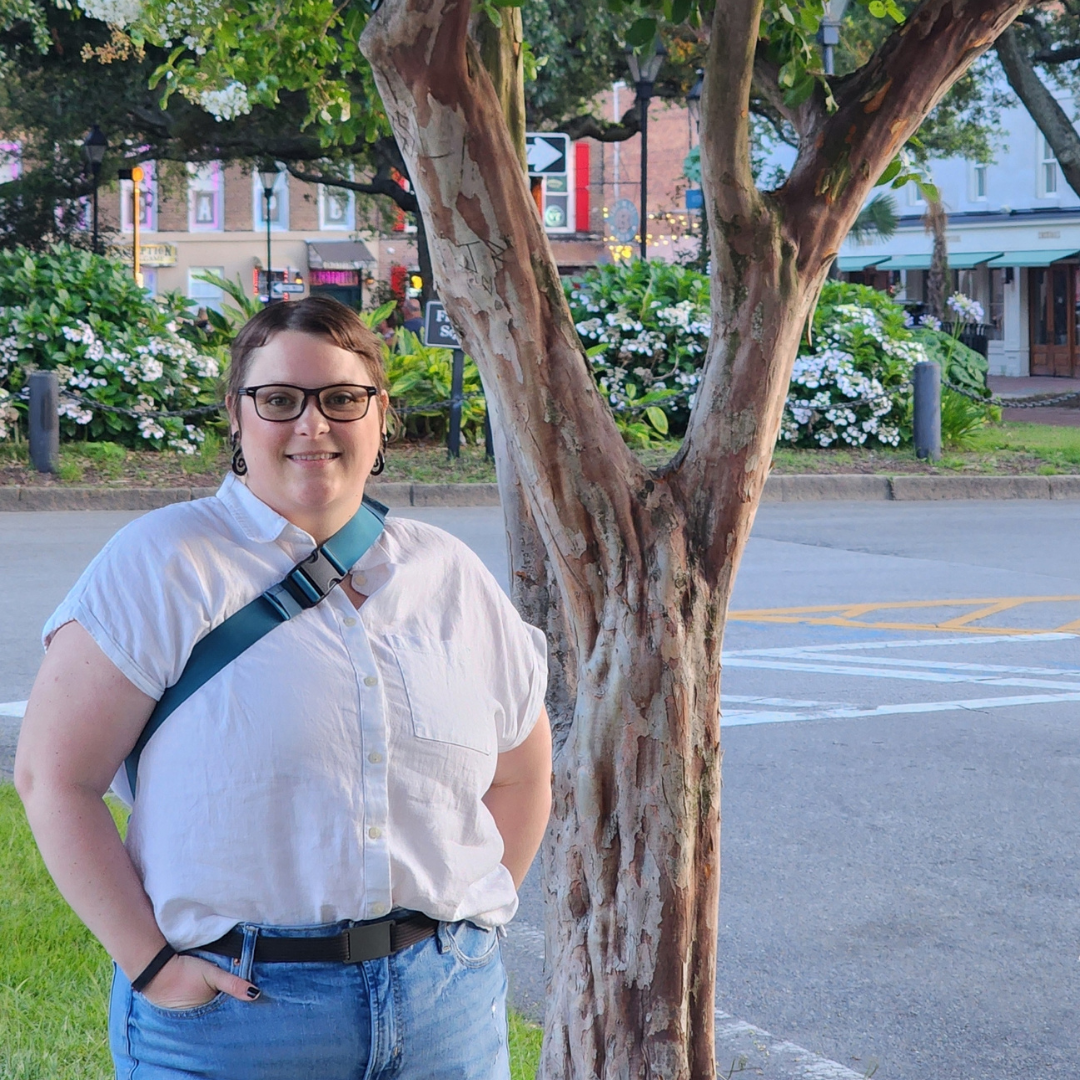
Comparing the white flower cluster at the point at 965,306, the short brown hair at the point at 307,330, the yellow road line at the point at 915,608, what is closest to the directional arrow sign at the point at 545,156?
the yellow road line at the point at 915,608

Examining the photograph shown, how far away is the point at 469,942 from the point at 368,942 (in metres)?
0.19

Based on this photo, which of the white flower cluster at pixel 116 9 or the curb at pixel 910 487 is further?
the curb at pixel 910 487

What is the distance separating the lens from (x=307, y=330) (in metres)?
2.11

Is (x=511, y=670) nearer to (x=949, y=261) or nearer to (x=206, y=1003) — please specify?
(x=206, y=1003)

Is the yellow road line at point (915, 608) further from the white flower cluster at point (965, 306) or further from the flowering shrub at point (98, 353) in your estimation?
the white flower cluster at point (965, 306)

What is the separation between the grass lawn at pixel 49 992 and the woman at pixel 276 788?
1608 mm

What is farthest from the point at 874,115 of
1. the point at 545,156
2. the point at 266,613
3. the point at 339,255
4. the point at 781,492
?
the point at 339,255

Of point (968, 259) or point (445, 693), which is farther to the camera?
point (968, 259)

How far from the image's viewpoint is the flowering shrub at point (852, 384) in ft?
55.1

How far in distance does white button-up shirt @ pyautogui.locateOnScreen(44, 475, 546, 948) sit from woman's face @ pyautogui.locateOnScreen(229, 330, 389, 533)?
4 centimetres

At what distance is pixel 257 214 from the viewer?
56781 millimetres

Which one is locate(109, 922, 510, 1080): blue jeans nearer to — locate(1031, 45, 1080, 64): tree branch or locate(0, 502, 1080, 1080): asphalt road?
locate(0, 502, 1080, 1080): asphalt road

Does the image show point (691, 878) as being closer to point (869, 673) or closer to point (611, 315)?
point (869, 673)

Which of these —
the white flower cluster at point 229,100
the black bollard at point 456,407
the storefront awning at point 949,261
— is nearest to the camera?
the white flower cluster at point 229,100
